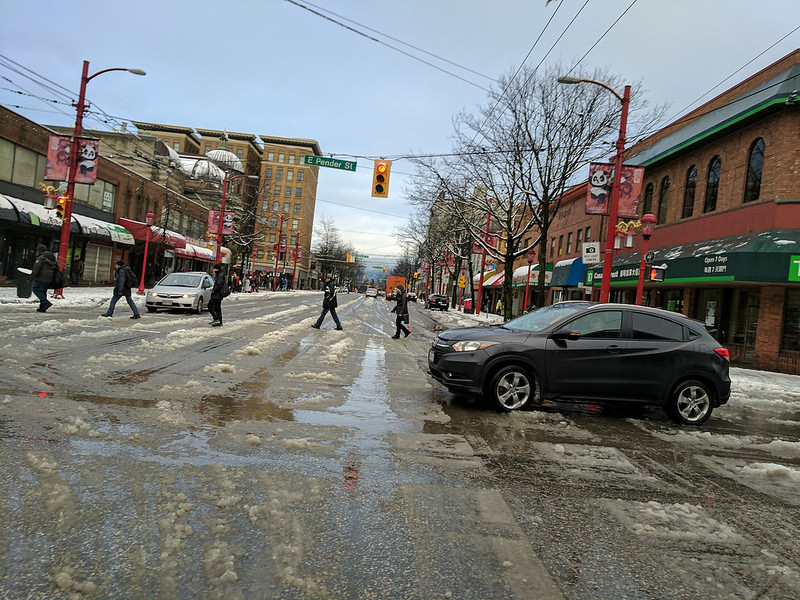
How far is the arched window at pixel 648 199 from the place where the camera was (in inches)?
979

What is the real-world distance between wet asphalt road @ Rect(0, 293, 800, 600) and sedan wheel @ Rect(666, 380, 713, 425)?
0.74 feet

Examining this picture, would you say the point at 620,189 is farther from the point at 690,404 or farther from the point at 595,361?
the point at 595,361

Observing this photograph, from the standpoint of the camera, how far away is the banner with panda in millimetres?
16906

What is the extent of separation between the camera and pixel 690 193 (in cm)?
2148

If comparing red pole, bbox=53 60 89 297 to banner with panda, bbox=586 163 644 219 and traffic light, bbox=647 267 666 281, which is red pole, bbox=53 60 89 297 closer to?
banner with panda, bbox=586 163 644 219

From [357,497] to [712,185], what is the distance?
20.7 meters

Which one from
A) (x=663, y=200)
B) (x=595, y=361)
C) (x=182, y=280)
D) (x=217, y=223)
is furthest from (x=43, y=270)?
(x=217, y=223)

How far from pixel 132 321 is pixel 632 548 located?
48.5ft

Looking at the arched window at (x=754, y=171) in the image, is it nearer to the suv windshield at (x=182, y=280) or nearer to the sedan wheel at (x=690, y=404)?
the sedan wheel at (x=690, y=404)

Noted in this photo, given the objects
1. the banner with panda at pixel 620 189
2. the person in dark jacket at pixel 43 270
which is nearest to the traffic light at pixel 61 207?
the person in dark jacket at pixel 43 270

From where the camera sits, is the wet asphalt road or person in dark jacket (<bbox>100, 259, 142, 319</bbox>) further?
person in dark jacket (<bbox>100, 259, 142, 319</bbox>)

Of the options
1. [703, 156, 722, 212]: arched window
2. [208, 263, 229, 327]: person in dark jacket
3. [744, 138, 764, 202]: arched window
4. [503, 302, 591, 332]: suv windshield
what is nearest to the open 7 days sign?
[744, 138, 764, 202]: arched window

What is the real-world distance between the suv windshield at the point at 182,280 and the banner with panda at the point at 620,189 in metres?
14.3

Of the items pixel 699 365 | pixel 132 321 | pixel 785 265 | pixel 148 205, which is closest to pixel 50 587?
pixel 699 365
